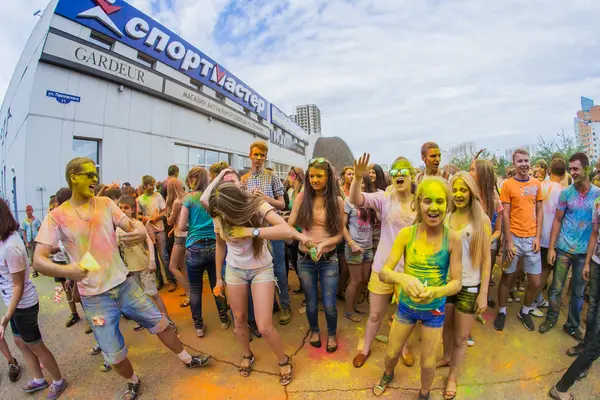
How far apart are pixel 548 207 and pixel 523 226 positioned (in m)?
0.62

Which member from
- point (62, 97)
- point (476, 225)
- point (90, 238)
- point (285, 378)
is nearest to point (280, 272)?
point (285, 378)

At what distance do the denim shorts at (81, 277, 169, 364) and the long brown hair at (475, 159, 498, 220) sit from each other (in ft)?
11.7

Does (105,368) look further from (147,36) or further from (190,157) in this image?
(147,36)

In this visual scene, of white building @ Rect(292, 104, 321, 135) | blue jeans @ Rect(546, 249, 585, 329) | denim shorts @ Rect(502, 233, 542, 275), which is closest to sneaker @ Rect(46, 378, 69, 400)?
denim shorts @ Rect(502, 233, 542, 275)

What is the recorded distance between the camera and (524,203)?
10.7ft

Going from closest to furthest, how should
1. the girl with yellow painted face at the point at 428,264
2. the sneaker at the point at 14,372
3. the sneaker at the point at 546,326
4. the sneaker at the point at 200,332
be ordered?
1. the girl with yellow painted face at the point at 428,264
2. the sneaker at the point at 14,372
3. the sneaker at the point at 546,326
4. the sneaker at the point at 200,332

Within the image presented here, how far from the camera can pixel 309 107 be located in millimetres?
67688

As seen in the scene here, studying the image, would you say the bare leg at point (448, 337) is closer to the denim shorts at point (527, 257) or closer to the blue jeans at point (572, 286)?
the denim shorts at point (527, 257)

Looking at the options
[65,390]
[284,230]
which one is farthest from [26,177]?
[284,230]

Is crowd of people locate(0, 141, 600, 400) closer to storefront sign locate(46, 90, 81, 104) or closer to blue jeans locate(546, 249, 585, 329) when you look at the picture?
blue jeans locate(546, 249, 585, 329)

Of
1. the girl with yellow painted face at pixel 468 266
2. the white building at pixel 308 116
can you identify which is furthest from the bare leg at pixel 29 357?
the white building at pixel 308 116

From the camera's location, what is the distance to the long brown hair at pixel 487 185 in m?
3.06

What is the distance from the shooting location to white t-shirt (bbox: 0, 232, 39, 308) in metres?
2.32

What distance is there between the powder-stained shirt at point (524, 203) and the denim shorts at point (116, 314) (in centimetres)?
408
